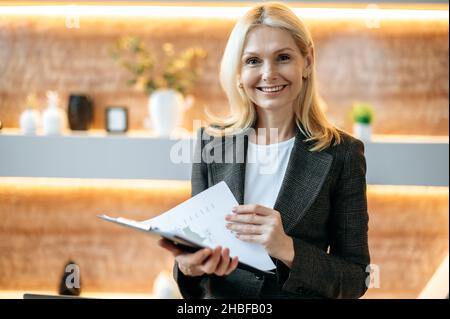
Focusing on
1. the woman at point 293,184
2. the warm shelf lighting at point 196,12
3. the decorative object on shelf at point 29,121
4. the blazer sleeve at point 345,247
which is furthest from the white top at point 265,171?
the decorative object on shelf at point 29,121

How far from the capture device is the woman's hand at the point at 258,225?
0.84m

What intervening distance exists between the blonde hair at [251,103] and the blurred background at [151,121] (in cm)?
105

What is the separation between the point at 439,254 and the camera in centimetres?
229

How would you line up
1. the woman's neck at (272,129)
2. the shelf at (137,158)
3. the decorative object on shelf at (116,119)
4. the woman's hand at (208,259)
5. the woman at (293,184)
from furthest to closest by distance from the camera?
the decorative object on shelf at (116,119) < the shelf at (137,158) < the woman's neck at (272,129) < the woman at (293,184) < the woman's hand at (208,259)

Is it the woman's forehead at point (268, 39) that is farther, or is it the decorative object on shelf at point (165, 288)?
the decorative object on shelf at point (165, 288)

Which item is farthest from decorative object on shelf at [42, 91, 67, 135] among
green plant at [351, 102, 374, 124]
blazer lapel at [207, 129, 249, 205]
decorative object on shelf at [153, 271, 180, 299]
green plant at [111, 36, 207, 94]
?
blazer lapel at [207, 129, 249, 205]

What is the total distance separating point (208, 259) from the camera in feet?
2.71

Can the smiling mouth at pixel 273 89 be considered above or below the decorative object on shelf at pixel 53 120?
below

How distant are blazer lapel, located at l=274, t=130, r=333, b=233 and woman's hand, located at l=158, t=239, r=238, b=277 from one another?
6.3 inches

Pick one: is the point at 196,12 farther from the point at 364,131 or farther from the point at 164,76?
the point at 364,131

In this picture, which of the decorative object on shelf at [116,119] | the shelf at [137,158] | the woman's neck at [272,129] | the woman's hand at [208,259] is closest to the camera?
the woman's hand at [208,259]

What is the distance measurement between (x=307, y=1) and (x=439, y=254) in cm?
119

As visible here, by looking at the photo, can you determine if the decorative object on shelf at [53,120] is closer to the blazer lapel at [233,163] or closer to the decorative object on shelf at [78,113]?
the decorative object on shelf at [78,113]

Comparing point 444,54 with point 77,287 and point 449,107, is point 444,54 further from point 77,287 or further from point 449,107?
point 77,287
